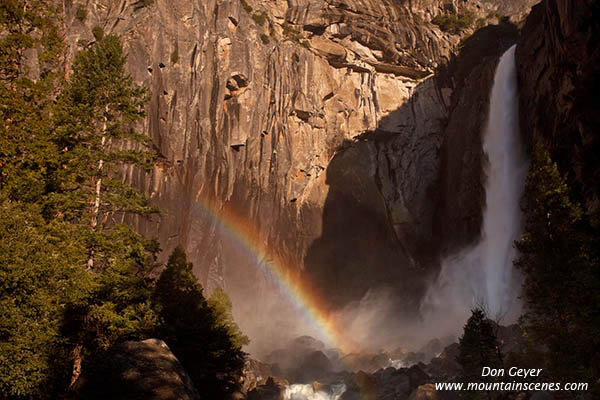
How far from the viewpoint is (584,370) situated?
13.3 metres

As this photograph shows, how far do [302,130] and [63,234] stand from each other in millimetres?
38231

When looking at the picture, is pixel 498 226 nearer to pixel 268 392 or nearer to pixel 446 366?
pixel 446 366

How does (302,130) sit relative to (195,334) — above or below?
above

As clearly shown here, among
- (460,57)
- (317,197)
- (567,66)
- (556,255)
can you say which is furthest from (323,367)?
(460,57)

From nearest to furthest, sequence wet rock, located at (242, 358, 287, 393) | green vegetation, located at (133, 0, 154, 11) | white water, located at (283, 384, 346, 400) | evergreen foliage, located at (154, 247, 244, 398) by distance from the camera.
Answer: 1. evergreen foliage, located at (154, 247, 244, 398)
2. wet rock, located at (242, 358, 287, 393)
3. white water, located at (283, 384, 346, 400)
4. green vegetation, located at (133, 0, 154, 11)

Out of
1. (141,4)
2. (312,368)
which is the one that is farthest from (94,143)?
(312,368)

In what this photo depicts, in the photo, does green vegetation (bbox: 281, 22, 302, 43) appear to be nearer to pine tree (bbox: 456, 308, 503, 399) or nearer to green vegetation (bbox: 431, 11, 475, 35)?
green vegetation (bbox: 431, 11, 475, 35)

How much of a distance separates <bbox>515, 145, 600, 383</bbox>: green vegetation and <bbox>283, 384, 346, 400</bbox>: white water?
1632cm

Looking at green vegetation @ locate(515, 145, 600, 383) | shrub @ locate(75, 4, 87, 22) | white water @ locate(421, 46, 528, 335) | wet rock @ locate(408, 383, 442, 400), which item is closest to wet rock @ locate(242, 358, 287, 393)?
wet rock @ locate(408, 383, 442, 400)

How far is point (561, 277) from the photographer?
15273 mm

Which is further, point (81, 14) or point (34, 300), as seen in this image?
point (81, 14)

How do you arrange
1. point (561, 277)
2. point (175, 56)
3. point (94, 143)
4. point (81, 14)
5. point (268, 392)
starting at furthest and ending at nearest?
point (175, 56) → point (81, 14) → point (268, 392) → point (561, 277) → point (94, 143)

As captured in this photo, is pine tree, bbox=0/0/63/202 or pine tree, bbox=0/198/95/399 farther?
pine tree, bbox=0/0/63/202

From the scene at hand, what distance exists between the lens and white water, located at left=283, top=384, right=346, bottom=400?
28.4 meters
